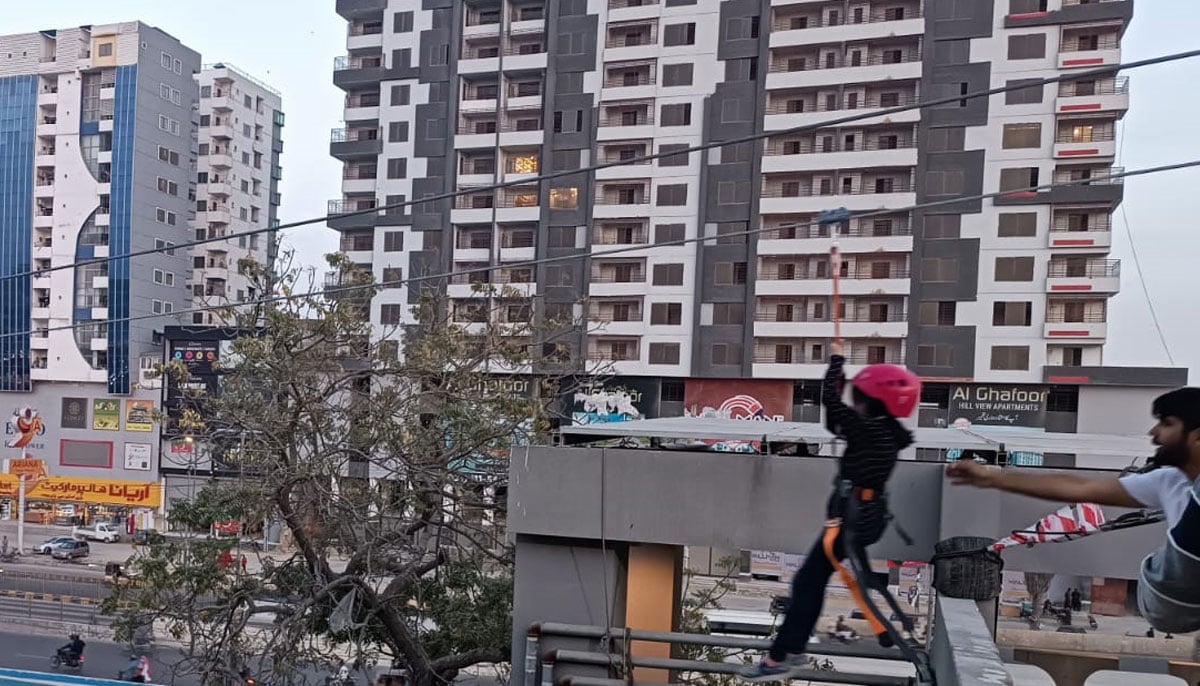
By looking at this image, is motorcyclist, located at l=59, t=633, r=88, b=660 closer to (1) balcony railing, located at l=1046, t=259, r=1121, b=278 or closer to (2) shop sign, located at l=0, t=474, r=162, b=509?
(2) shop sign, located at l=0, t=474, r=162, b=509

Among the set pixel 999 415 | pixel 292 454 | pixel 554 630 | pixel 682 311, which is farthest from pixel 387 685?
pixel 999 415

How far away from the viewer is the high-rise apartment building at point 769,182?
2088 centimetres

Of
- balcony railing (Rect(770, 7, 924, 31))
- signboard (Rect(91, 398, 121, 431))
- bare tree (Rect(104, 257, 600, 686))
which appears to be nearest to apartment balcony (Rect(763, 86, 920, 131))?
balcony railing (Rect(770, 7, 924, 31))

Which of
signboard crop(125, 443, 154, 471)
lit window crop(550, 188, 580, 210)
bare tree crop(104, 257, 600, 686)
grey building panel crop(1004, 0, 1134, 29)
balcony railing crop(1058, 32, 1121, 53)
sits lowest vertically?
signboard crop(125, 443, 154, 471)

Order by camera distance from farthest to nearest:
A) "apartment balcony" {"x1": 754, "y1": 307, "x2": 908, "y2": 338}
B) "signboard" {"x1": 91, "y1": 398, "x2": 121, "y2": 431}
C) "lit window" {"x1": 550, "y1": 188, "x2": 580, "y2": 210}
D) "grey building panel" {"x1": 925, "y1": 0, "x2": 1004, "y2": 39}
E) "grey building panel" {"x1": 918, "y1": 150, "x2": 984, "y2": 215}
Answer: "signboard" {"x1": 91, "y1": 398, "x2": 121, "y2": 431}
"lit window" {"x1": 550, "y1": 188, "x2": 580, "y2": 210}
"apartment balcony" {"x1": 754, "y1": 307, "x2": 908, "y2": 338}
"grey building panel" {"x1": 925, "y1": 0, "x2": 1004, "y2": 39}
"grey building panel" {"x1": 918, "y1": 150, "x2": 984, "y2": 215}

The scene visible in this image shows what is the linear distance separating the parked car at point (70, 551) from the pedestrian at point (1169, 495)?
28.8 metres

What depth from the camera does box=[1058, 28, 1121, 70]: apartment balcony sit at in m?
20.6

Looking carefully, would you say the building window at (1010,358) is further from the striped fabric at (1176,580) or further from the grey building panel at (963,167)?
the striped fabric at (1176,580)

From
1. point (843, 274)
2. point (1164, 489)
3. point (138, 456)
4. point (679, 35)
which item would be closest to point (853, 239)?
point (843, 274)

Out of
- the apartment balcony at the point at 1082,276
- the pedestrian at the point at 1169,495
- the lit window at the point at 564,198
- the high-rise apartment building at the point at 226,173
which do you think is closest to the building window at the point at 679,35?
the lit window at the point at 564,198

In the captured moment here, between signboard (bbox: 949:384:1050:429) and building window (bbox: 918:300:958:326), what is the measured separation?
182cm

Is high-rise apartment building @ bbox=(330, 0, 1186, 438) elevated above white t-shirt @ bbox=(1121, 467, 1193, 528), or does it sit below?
A: above

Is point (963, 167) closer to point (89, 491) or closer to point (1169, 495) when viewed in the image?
point (1169, 495)

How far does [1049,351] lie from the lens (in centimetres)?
2073
